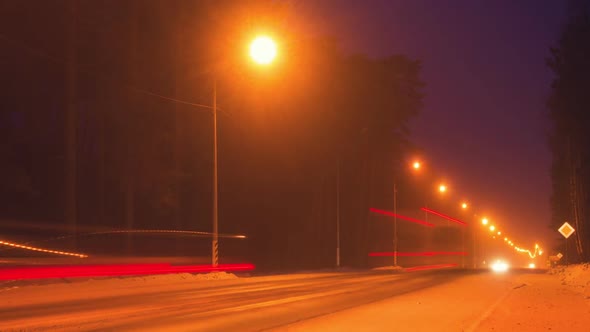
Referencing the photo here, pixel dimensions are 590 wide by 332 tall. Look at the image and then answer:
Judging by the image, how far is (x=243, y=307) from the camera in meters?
16.5

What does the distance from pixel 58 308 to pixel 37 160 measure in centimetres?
2151

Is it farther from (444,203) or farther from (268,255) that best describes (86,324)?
(444,203)

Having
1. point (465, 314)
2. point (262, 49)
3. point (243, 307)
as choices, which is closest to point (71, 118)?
point (262, 49)

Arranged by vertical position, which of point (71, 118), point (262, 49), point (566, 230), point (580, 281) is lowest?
point (580, 281)

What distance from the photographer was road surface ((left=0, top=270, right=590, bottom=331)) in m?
13.0

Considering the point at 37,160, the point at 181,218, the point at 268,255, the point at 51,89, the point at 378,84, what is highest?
the point at 378,84

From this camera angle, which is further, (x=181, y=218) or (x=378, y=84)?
(x=378, y=84)

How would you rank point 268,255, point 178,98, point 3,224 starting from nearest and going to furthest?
point 3,224 < point 178,98 < point 268,255

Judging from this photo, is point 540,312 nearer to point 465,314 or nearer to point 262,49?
point 465,314

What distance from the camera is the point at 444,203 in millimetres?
96000

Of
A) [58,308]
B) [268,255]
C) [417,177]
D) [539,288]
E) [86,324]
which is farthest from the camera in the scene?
[417,177]

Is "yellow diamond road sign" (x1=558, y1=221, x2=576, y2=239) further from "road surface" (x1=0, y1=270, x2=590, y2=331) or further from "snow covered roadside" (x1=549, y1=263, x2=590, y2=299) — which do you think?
"road surface" (x1=0, y1=270, x2=590, y2=331)

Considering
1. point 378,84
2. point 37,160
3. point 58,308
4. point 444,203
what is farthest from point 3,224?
point 444,203

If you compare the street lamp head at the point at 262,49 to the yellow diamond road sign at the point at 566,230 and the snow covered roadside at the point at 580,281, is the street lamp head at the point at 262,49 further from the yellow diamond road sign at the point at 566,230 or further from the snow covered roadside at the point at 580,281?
the yellow diamond road sign at the point at 566,230
